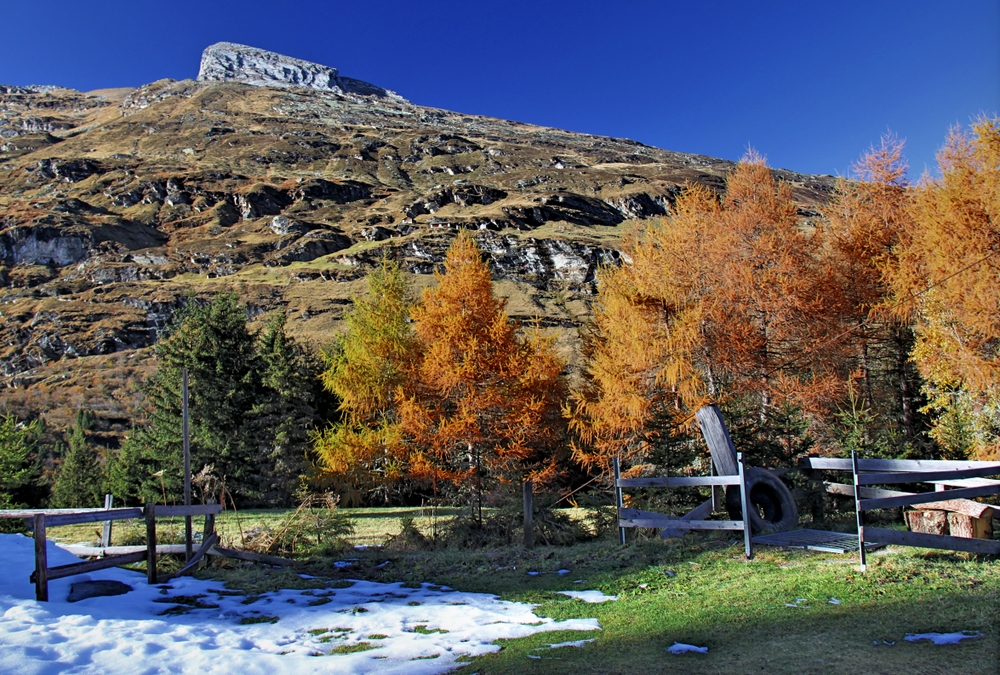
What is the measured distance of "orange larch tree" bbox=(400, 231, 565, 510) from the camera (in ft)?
54.6

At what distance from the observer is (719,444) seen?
1223 cm

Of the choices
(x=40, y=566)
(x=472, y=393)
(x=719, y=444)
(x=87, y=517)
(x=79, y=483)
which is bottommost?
(x=79, y=483)

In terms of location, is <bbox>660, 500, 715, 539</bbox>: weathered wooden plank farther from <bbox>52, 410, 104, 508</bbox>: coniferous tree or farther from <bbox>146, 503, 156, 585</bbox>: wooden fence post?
<bbox>52, 410, 104, 508</bbox>: coniferous tree

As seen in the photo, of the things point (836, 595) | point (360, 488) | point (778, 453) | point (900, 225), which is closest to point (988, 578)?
point (836, 595)

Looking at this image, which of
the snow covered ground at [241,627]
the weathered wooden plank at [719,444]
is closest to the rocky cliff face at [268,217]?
the weathered wooden plank at [719,444]

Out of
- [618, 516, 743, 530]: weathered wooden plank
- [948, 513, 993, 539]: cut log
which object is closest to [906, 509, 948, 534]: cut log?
[948, 513, 993, 539]: cut log

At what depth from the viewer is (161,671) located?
17.1 ft

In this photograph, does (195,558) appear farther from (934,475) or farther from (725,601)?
(934,475)

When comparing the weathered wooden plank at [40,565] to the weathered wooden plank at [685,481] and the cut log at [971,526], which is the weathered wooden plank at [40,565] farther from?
the cut log at [971,526]

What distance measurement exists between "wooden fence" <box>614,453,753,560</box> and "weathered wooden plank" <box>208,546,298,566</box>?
594 centimetres

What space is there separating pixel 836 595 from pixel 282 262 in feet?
359

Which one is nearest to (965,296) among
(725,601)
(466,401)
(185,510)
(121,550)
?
(725,601)

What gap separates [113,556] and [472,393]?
9.07m

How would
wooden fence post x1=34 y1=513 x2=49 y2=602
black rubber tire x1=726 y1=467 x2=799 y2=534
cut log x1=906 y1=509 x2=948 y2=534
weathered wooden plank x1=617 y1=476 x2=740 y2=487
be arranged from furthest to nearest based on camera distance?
black rubber tire x1=726 y1=467 x2=799 y2=534
weathered wooden plank x1=617 y1=476 x2=740 y2=487
cut log x1=906 y1=509 x2=948 y2=534
wooden fence post x1=34 y1=513 x2=49 y2=602
